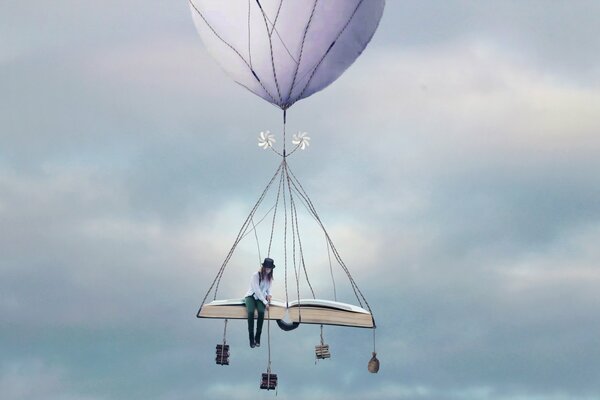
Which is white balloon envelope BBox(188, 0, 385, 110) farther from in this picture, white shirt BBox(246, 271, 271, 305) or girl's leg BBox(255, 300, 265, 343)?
girl's leg BBox(255, 300, 265, 343)

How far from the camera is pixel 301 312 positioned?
40.9 m

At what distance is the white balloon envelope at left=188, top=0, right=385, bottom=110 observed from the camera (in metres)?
41.7

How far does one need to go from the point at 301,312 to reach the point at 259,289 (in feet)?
4.44

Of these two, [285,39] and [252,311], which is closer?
[252,311]

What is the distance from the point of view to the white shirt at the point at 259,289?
40750 mm

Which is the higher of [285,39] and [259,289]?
[285,39]

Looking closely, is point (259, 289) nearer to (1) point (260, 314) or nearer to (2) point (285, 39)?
(1) point (260, 314)

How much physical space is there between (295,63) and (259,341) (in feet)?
26.6

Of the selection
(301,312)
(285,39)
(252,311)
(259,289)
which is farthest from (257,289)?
(285,39)

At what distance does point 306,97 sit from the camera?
43.4 meters

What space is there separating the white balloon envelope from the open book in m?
6.15

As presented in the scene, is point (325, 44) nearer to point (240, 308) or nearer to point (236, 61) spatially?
point (236, 61)

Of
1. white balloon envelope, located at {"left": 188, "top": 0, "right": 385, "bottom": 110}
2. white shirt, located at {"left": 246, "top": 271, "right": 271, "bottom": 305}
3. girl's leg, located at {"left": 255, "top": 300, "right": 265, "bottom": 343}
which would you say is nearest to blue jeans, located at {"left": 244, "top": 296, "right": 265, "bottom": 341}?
girl's leg, located at {"left": 255, "top": 300, "right": 265, "bottom": 343}

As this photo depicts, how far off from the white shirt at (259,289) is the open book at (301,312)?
0.35m
